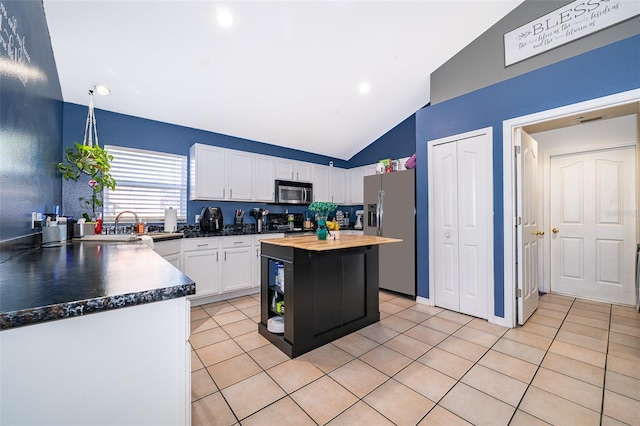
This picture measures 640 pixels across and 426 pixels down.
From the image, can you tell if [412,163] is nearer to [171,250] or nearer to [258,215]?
[258,215]

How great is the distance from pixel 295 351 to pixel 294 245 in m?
0.84

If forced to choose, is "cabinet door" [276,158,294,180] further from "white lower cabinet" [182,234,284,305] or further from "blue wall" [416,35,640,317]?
"blue wall" [416,35,640,317]

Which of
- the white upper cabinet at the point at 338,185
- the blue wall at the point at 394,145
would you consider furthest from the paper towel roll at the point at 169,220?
the blue wall at the point at 394,145

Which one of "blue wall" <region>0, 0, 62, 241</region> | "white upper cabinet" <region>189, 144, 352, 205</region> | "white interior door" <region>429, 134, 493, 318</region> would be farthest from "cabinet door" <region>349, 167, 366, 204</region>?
"blue wall" <region>0, 0, 62, 241</region>

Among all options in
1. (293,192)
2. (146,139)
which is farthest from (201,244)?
(293,192)

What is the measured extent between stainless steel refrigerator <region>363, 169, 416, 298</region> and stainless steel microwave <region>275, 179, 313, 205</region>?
1.28 m

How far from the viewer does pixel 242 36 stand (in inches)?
97.0

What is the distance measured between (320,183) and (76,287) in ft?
14.4

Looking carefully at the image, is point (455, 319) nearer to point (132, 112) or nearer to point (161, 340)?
point (161, 340)

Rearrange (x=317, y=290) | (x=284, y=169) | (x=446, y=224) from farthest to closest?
(x=284, y=169) < (x=446, y=224) < (x=317, y=290)

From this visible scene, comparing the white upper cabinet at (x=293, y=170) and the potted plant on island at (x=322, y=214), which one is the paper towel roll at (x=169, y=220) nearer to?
the white upper cabinet at (x=293, y=170)

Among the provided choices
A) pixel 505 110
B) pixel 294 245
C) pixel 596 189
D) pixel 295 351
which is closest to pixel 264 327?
pixel 295 351

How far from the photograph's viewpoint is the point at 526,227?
2723 mm

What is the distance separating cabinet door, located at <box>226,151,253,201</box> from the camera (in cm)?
385
